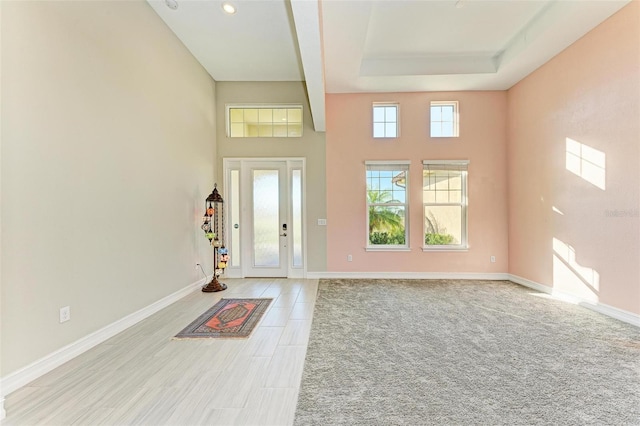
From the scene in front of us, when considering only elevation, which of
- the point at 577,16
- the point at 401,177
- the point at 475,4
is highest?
the point at 475,4

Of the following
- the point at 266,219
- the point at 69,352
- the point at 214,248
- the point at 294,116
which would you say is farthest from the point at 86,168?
the point at 294,116

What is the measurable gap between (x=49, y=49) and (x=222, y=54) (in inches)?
99.9

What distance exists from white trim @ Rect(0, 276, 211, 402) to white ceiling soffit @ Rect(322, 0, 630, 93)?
13.3ft

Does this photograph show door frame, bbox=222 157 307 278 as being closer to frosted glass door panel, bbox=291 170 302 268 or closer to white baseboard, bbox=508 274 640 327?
frosted glass door panel, bbox=291 170 302 268

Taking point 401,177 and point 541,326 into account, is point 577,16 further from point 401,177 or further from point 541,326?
point 541,326

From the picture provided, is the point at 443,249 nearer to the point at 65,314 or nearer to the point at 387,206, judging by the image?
the point at 387,206

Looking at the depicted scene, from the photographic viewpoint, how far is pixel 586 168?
11.2ft

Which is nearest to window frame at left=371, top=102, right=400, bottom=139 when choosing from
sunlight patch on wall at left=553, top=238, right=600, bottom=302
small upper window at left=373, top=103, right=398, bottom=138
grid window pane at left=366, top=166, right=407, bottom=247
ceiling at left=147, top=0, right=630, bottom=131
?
small upper window at left=373, top=103, right=398, bottom=138

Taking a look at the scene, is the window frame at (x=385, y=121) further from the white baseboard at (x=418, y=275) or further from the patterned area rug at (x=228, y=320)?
the patterned area rug at (x=228, y=320)

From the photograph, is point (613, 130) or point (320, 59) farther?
point (320, 59)

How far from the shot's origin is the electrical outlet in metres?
2.21

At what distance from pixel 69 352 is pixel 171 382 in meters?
1.08

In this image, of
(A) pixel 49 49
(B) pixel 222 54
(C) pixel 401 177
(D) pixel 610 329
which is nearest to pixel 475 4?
(C) pixel 401 177

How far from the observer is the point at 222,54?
14.0ft
